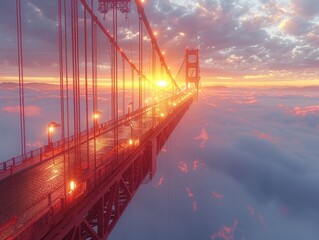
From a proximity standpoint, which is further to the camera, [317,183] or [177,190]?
[317,183]

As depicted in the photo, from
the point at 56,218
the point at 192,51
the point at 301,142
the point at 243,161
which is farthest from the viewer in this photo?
the point at 301,142

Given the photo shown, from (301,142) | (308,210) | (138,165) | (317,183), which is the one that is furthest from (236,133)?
(138,165)

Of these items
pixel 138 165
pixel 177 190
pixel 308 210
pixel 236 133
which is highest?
pixel 138 165

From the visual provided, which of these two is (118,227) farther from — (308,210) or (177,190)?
(308,210)

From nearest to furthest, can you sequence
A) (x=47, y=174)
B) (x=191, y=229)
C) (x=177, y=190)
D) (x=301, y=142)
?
(x=47, y=174)
(x=191, y=229)
(x=177, y=190)
(x=301, y=142)

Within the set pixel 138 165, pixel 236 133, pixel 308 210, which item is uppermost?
pixel 138 165

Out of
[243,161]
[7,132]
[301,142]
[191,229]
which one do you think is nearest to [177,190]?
[191,229]

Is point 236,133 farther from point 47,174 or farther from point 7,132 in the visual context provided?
point 47,174

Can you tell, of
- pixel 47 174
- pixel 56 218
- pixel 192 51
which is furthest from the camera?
pixel 192 51

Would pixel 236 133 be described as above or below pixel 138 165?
below
